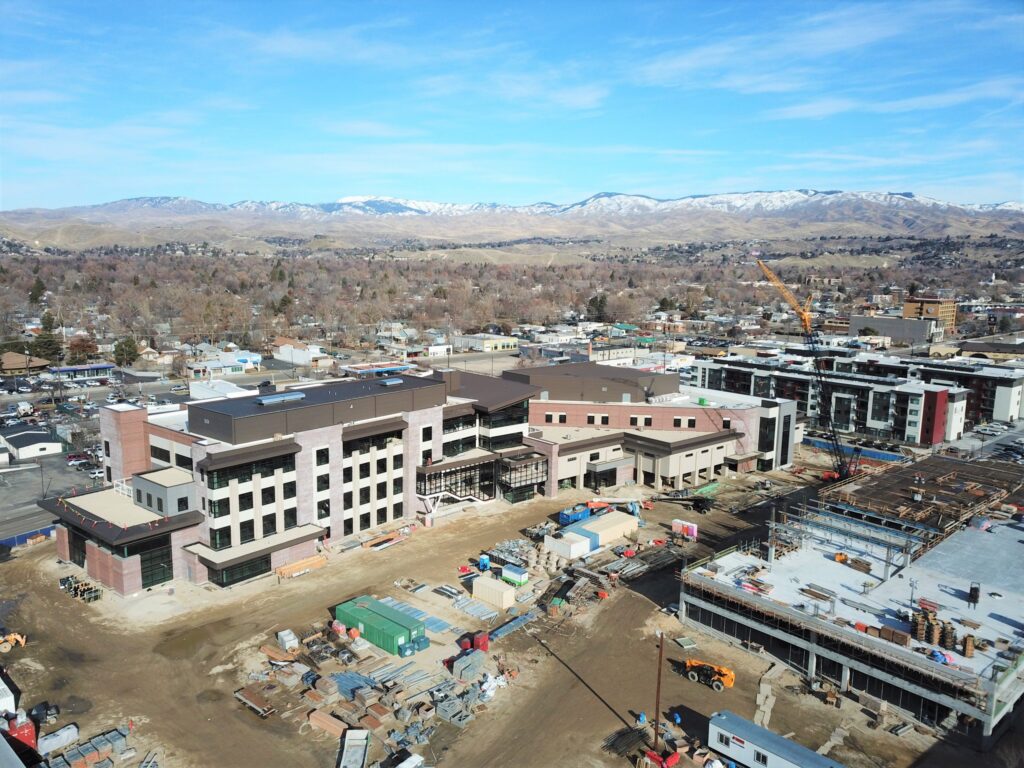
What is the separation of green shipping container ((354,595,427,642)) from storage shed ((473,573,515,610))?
254 cm

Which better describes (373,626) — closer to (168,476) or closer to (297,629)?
(297,629)

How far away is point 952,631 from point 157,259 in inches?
6738

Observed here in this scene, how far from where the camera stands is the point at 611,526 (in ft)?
90.8

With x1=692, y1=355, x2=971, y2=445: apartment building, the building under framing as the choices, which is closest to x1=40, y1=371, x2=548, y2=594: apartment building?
the building under framing

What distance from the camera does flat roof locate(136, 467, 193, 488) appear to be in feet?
77.9

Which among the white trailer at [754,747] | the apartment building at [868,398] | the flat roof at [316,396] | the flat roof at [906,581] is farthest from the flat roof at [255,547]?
the apartment building at [868,398]

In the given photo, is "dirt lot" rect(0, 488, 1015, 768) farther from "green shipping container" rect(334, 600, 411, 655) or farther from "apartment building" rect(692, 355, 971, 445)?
"apartment building" rect(692, 355, 971, 445)

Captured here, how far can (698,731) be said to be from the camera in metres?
16.6

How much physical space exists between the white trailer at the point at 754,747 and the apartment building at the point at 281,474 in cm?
1480

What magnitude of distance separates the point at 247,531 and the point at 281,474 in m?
2.15

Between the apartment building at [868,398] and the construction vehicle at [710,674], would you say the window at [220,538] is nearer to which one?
the construction vehicle at [710,674]

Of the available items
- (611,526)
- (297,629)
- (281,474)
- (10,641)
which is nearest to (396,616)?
(297,629)

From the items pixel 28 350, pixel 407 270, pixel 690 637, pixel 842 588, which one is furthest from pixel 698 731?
pixel 407 270

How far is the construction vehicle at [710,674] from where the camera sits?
1817cm
